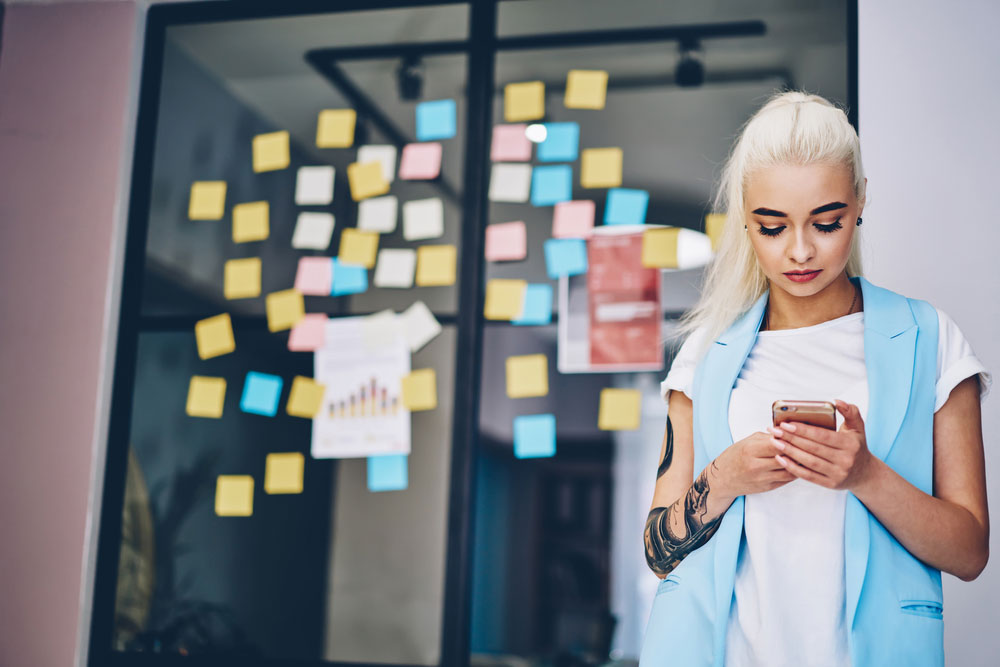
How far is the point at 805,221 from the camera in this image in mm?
1272

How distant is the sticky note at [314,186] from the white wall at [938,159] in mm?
1573

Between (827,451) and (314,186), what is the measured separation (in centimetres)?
215

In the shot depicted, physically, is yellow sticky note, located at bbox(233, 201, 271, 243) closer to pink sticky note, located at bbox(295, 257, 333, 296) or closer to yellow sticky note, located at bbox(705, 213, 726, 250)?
pink sticky note, located at bbox(295, 257, 333, 296)

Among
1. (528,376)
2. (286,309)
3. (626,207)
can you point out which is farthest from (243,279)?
(626,207)

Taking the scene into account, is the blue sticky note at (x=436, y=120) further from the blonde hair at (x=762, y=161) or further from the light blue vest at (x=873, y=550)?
→ the light blue vest at (x=873, y=550)

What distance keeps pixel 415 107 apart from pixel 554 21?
0.51 meters

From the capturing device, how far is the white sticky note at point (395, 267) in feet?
9.12

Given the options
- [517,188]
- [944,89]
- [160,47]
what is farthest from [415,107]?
[944,89]

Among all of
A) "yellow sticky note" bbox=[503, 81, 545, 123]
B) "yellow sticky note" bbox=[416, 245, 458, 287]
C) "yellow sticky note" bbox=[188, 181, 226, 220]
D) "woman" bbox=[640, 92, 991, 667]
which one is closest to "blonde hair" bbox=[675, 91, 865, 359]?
"woman" bbox=[640, 92, 991, 667]

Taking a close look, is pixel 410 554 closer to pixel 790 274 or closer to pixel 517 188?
pixel 517 188

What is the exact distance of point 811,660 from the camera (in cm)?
123

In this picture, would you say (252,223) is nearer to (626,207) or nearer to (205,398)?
(205,398)

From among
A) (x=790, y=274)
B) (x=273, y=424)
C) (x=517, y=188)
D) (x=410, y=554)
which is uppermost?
(x=517, y=188)

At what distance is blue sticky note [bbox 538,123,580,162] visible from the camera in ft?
9.11
